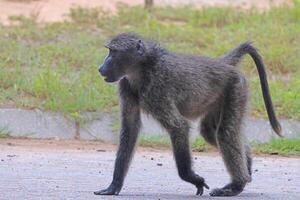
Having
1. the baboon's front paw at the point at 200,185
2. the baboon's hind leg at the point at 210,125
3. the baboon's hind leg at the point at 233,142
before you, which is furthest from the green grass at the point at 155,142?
the baboon's front paw at the point at 200,185

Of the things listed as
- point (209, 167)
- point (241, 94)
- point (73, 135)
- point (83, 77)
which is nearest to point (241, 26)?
point (83, 77)

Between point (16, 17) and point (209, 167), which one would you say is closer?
point (209, 167)

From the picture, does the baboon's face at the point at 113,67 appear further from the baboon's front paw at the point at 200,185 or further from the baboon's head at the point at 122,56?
the baboon's front paw at the point at 200,185

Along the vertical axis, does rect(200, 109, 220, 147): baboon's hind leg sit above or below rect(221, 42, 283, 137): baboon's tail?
below

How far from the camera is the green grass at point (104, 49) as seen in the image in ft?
35.2

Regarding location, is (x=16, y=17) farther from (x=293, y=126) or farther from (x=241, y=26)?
(x=293, y=126)

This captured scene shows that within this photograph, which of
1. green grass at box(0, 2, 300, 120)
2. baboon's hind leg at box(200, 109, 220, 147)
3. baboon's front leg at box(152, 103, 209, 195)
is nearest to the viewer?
baboon's front leg at box(152, 103, 209, 195)

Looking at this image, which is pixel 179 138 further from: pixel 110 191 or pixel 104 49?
pixel 104 49

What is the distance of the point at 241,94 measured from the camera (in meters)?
7.24

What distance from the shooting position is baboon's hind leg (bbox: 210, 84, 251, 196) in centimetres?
709

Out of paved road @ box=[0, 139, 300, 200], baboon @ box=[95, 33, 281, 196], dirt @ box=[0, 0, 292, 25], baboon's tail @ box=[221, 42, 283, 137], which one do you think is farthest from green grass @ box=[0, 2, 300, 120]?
baboon @ box=[95, 33, 281, 196]

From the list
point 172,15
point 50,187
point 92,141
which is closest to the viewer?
point 50,187

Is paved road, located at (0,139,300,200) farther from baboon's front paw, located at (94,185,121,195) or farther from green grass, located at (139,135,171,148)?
green grass, located at (139,135,171,148)

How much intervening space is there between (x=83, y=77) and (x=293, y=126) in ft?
8.38
